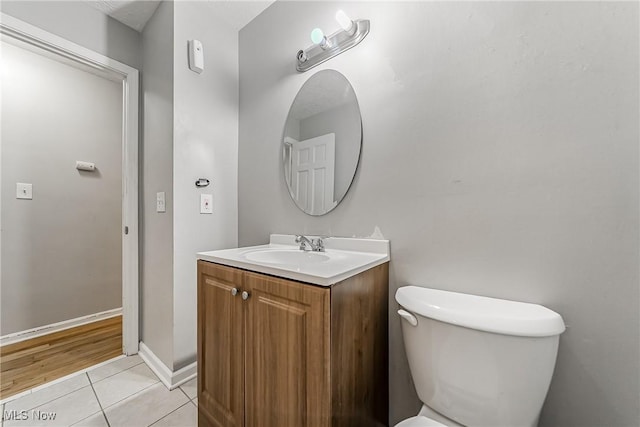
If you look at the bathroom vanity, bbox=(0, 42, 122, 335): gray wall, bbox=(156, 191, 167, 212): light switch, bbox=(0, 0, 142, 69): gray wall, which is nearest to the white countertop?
the bathroom vanity

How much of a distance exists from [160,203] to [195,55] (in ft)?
3.03

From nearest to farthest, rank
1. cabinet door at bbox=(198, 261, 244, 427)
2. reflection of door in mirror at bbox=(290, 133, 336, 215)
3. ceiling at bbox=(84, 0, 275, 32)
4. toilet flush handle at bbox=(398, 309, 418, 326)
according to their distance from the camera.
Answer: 1. toilet flush handle at bbox=(398, 309, 418, 326)
2. cabinet door at bbox=(198, 261, 244, 427)
3. reflection of door in mirror at bbox=(290, 133, 336, 215)
4. ceiling at bbox=(84, 0, 275, 32)

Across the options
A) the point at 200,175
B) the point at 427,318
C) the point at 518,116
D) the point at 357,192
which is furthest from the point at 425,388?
the point at 200,175

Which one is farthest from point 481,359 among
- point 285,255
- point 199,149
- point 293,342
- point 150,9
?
point 150,9

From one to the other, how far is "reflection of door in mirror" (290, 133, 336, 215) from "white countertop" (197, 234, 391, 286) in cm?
20

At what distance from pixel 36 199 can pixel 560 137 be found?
3.22 m

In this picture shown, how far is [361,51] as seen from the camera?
1161mm

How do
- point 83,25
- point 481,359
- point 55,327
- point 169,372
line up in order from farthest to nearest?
point 55,327 → point 83,25 → point 169,372 → point 481,359

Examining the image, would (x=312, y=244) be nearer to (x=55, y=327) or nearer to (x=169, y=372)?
(x=169, y=372)

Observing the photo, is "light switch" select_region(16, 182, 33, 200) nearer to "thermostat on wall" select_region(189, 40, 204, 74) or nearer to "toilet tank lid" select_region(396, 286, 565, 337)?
"thermostat on wall" select_region(189, 40, 204, 74)

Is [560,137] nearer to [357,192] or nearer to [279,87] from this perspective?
[357,192]

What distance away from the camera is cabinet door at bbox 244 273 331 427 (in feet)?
2.28

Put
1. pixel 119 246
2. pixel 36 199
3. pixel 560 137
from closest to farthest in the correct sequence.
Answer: pixel 560 137
pixel 36 199
pixel 119 246

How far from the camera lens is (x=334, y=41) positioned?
4.02 feet
